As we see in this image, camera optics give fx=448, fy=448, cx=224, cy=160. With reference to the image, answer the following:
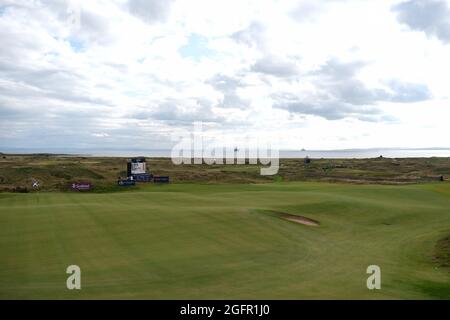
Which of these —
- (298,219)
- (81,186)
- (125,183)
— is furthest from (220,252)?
(125,183)

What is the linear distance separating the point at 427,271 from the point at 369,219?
15619 mm

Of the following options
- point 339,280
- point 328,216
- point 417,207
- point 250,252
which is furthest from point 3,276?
point 417,207

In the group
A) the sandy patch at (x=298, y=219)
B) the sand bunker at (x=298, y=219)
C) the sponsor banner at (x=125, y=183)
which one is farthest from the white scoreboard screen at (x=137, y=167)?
the sand bunker at (x=298, y=219)

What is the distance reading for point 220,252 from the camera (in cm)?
2394

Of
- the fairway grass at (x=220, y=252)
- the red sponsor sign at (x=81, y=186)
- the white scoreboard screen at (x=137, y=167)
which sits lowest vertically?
the fairway grass at (x=220, y=252)

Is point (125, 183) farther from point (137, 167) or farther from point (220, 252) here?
point (220, 252)

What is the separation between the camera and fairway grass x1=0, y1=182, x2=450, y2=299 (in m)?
17.7

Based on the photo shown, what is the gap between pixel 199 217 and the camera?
1266 inches

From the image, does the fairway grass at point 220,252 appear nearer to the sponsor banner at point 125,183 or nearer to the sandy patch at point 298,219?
the sandy patch at point 298,219

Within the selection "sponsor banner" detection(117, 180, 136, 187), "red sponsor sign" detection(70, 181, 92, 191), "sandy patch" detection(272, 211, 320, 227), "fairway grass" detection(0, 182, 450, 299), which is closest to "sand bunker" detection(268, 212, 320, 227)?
"sandy patch" detection(272, 211, 320, 227)

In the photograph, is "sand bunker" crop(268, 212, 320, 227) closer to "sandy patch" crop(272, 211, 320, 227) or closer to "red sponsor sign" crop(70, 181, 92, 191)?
"sandy patch" crop(272, 211, 320, 227)

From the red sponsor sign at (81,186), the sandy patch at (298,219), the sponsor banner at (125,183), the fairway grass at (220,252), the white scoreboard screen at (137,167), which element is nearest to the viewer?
the fairway grass at (220,252)

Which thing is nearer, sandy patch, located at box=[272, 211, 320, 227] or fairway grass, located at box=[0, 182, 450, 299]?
fairway grass, located at box=[0, 182, 450, 299]

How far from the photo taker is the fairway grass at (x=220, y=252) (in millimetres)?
17656
